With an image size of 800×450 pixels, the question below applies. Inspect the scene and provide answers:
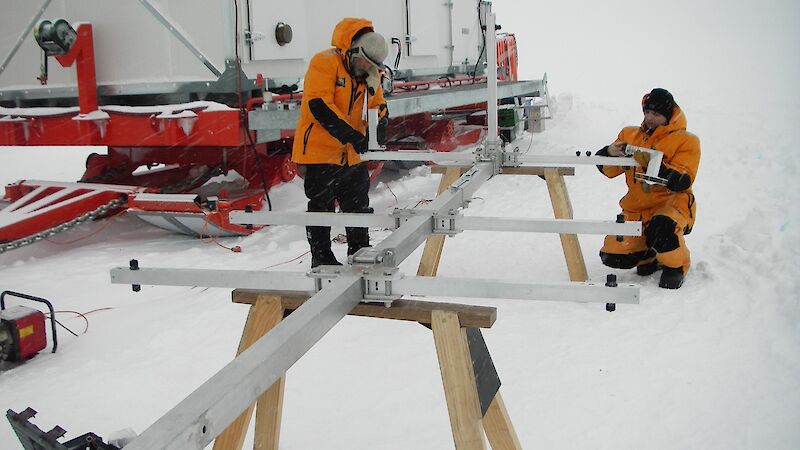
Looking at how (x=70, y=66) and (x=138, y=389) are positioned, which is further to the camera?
(x=70, y=66)

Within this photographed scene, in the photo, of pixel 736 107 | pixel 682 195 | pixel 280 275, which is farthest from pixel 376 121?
pixel 736 107

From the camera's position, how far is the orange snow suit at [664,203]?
4.57 metres

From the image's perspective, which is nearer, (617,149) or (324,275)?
(324,275)

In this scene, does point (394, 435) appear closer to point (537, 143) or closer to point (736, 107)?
point (537, 143)

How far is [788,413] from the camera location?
9.75 feet

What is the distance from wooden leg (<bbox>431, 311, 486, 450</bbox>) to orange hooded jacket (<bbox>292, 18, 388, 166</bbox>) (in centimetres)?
271

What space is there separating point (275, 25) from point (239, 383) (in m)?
5.04

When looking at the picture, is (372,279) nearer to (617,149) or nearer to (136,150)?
(617,149)

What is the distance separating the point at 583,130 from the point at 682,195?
277 inches

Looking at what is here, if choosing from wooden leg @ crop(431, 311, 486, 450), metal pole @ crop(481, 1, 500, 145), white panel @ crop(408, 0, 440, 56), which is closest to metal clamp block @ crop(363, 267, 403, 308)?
wooden leg @ crop(431, 311, 486, 450)

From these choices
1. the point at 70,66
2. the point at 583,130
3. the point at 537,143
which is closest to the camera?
the point at 70,66

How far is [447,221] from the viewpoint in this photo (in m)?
3.24

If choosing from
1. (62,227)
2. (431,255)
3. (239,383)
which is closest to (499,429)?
(239,383)

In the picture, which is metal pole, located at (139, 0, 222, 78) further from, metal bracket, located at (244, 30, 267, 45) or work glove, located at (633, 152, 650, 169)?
work glove, located at (633, 152, 650, 169)
